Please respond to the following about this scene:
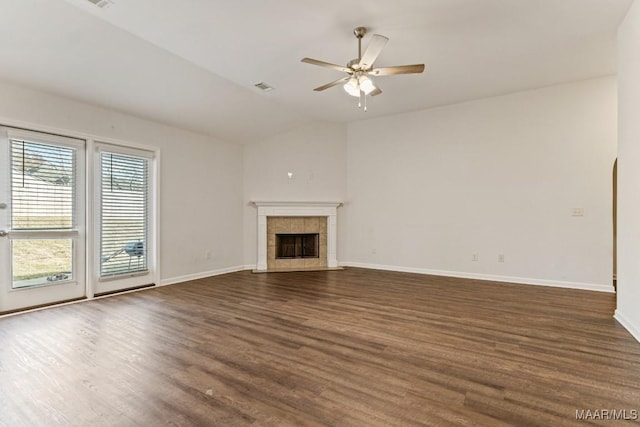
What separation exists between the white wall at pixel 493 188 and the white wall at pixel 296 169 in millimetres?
344

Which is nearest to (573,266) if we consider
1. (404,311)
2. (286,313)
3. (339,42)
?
(404,311)

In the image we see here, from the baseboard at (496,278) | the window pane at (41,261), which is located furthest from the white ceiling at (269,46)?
the baseboard at (496,278)

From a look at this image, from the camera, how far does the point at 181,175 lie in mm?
5285

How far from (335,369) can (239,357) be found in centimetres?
77

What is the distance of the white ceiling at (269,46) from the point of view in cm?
288

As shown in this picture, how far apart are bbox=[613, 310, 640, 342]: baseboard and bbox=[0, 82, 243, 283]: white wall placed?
566 centimetres

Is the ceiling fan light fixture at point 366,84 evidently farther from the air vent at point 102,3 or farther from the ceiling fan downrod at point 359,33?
the air vent at point 102,3

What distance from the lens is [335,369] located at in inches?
88.7

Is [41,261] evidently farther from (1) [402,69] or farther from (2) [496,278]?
(2) [496,278]

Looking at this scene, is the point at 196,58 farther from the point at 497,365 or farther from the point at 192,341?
the point at 497,365

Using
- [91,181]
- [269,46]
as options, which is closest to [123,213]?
[91,181]

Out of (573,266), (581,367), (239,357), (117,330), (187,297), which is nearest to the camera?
(581,367)

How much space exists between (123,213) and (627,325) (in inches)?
242

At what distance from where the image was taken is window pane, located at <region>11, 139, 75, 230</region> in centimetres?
356
